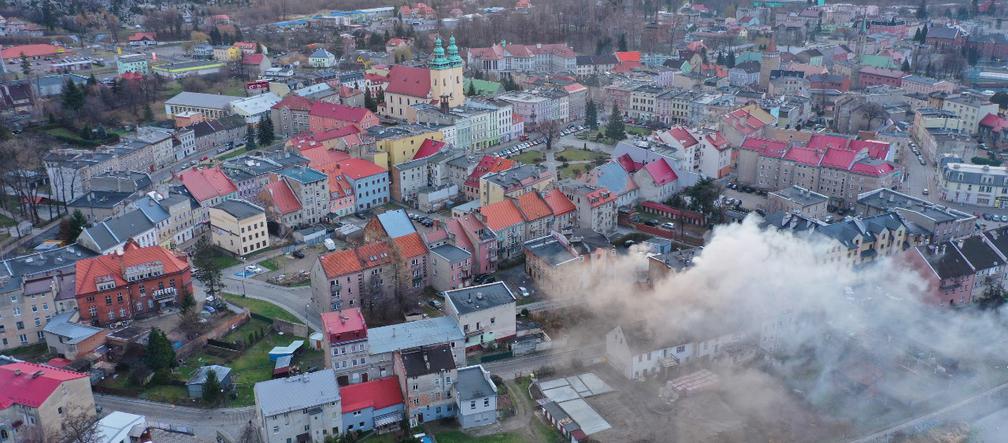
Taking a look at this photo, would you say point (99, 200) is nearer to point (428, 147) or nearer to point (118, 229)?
point (118, 229)

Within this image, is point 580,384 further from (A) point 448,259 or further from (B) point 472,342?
(A) point 448,259

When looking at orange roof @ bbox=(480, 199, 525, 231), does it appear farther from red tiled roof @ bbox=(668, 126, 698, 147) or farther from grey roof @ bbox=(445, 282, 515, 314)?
red tiled roof @ bbox=(668, 126, 698, 147)

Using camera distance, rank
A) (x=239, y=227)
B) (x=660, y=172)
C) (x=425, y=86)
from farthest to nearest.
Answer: (x=425, y=86) → (x=660, y=172) → (x=239, y=227)

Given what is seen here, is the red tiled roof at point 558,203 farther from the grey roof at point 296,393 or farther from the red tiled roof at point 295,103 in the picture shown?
the red tiled roof at point 295,103

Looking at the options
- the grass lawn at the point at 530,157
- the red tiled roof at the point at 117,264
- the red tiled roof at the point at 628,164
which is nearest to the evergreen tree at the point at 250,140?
the grass lawn at the point at 530,157

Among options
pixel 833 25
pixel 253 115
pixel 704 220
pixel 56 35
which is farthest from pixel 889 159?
pixel 56 35

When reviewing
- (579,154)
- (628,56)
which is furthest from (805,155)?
(628,56)
